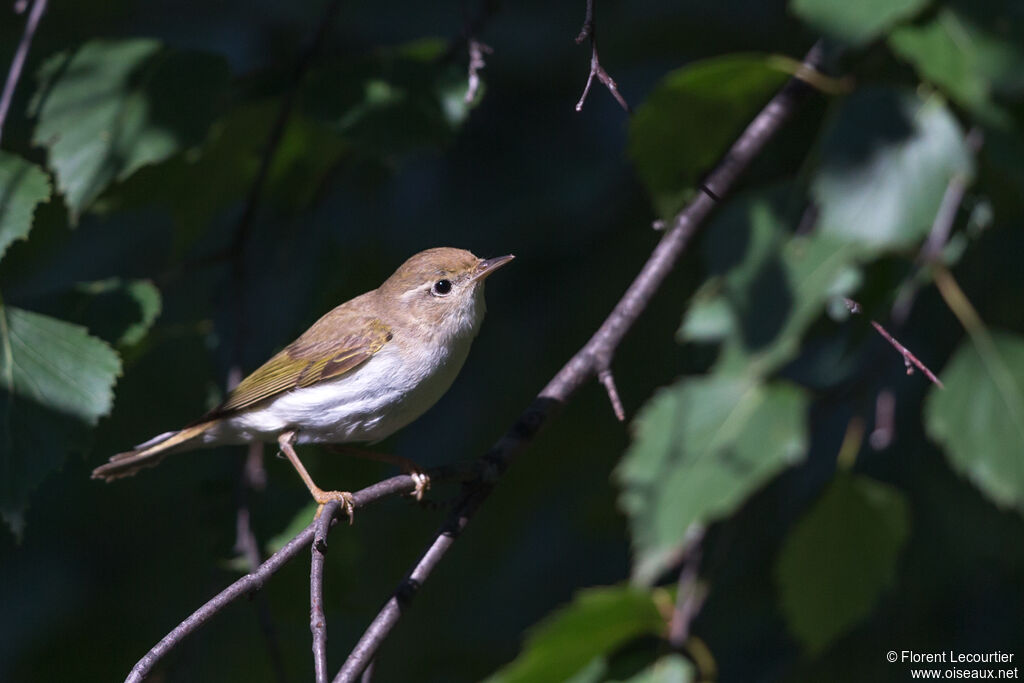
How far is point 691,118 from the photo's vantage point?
8.52 feet

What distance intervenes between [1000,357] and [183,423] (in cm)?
326

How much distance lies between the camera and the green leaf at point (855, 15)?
1.80 metres

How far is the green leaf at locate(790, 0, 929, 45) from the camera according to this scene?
70.7 inches

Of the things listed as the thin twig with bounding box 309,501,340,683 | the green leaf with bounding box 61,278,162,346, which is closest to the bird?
the green leaf with bounding box 61,278,162,346

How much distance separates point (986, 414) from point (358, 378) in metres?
2.23

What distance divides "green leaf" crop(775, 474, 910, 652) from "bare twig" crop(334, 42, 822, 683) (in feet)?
2.81

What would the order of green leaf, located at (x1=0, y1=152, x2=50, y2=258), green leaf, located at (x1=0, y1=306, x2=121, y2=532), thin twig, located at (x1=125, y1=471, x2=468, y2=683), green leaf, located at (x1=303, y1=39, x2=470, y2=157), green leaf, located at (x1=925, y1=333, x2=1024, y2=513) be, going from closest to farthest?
green leaf, located at (x1=925, y1=333, x2=1024, y2=513)
thin twig, located at (x1=125, y1=471, x2=468, y2=683)
green leaf, located at (x1=0, y1=306, x2=121, y2=532)
green leaf, located at (x1=0, y1=152, x2=50, y2=258)
green leaf, located at (x1=303, y1=39, x2=470, y2=157)

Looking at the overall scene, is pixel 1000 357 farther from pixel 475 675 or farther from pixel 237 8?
pixel 237 8

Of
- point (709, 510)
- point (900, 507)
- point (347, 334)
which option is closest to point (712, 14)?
point (347, 334)

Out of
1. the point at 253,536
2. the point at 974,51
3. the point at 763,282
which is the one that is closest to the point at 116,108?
the point at 253,536

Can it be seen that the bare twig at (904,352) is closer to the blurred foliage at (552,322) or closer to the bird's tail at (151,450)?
the blurred foliage at (552,322)

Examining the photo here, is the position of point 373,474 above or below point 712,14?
below

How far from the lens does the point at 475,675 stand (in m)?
4.46

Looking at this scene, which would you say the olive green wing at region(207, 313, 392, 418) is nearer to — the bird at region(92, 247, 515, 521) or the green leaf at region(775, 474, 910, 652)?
the bird at region(92, 247, 515, 521)
